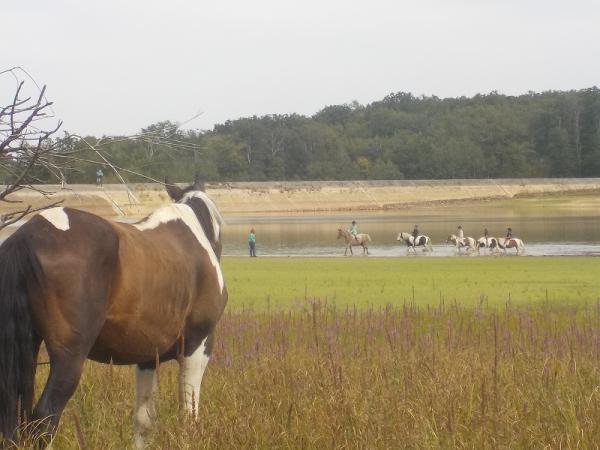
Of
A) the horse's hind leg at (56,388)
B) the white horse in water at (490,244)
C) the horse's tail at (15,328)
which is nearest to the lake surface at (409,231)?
the white horse in water at (490,244)

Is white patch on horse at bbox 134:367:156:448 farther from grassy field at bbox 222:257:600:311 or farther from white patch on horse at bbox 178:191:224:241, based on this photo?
grassy field at bbox 222:257:600:311

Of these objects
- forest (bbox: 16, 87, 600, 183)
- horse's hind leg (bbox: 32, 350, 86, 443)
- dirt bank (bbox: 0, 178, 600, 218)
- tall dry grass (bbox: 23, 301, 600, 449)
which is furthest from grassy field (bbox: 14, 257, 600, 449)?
forest (bbox: 16, 87, 600, 183)

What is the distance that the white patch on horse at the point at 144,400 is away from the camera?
6176 millimetres

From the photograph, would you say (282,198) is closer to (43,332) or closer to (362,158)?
(362,158)

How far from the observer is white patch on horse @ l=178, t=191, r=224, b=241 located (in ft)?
23.2

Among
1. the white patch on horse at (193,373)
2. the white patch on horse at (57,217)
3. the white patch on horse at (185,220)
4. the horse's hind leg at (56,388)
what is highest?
the white patch on horse at (57,217)

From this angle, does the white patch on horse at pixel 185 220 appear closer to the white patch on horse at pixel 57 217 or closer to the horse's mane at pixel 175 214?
the horse's mane at pixel 175 214

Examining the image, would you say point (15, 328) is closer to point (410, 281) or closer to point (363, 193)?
point (410, 281)

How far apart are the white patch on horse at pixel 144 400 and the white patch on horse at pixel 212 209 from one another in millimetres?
1280

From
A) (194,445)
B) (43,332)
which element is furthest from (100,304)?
(194,445)

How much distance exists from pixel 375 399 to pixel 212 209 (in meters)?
1.85

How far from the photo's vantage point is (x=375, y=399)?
6.41 metres

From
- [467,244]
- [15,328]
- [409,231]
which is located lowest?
[409,231]

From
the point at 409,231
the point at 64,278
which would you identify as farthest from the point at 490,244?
the point at 64,278
